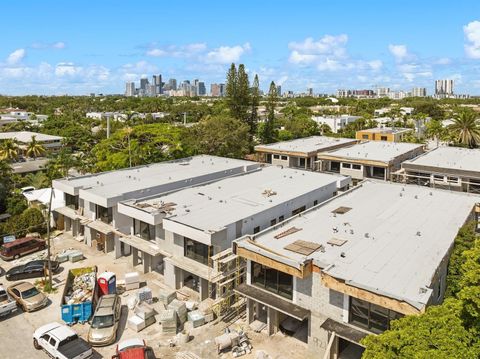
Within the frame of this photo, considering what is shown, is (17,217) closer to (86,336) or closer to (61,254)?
(61,254)

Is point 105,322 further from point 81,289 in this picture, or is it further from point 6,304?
point 6,304

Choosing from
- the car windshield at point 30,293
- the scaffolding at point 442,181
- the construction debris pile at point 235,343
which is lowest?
the construction debris pile at point 235,343

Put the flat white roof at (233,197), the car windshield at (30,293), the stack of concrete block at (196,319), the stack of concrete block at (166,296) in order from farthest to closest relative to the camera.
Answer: the flat white roof at (233,197)
the car windshield at (30,293)
the stack of concrete block at (166,296)
the stack of concrete block at (196,319)

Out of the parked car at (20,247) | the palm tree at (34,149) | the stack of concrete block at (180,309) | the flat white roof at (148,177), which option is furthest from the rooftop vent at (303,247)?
the palm tree at (34,149)

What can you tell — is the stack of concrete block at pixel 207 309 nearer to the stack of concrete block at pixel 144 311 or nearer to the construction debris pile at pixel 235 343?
the construction debris pile at pixel 235 343

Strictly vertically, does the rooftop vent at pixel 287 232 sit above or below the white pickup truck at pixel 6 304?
above

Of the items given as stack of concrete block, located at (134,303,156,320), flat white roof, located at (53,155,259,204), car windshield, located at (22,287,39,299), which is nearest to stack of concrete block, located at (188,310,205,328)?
stack of concrete block, located at (134,303,156,320)

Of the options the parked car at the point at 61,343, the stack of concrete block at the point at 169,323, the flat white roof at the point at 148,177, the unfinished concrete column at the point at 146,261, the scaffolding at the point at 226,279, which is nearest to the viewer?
the parked car at the point at 61,343
